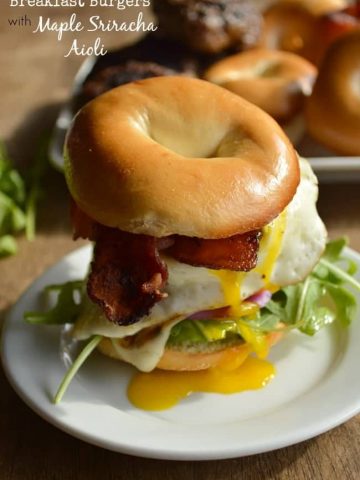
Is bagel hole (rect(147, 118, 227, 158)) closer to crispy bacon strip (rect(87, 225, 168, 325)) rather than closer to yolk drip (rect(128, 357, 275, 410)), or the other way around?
crispy bacon strip (rect(87, 225, 168, 325))

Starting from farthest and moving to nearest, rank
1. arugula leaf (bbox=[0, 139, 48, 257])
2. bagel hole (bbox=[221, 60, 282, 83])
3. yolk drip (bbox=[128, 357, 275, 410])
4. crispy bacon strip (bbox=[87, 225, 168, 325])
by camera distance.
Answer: bagel hole (bbox=[221, 60, 282, 83]) → arugula leaf (bbox=[0, 139, 48, 257]) → yolk drip (bbox=[128, 357, 275, 410]) → crispy bacon strip (bbox=[87, 225, 168, 325])

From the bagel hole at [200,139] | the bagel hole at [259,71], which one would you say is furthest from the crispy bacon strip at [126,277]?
the bagel hole at [259,71]

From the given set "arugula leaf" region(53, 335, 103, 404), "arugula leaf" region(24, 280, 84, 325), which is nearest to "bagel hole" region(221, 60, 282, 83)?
"arugula leaf" region(24, 280, 84, 325)

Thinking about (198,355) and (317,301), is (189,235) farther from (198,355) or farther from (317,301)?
(317,301)

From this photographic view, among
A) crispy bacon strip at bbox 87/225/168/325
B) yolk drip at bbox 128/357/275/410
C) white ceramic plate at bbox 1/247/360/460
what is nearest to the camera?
white ceramic plate at bbox 1/247/360/460

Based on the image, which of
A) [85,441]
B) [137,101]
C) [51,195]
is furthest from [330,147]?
[85,441]

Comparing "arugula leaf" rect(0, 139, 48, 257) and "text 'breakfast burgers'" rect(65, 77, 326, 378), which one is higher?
"text 'breakfast burgers'" rect(65, 77, 326, 378)

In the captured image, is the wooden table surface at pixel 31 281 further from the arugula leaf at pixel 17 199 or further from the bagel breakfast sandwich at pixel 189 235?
the bagel breakfast sandwich at pixel 189 235

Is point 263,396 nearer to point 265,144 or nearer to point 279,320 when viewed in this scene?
point 279,320
